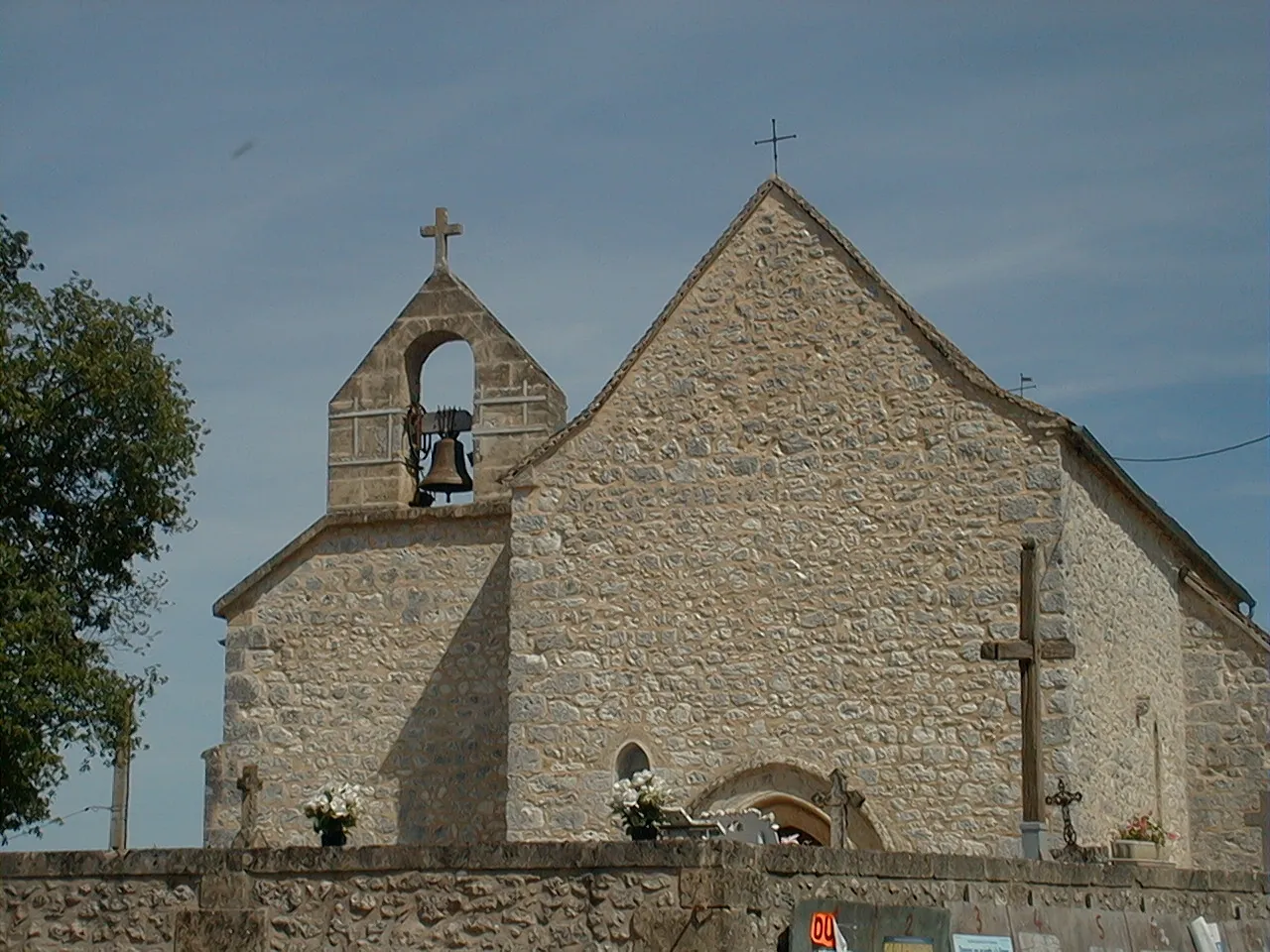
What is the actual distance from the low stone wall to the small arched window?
24.8ft

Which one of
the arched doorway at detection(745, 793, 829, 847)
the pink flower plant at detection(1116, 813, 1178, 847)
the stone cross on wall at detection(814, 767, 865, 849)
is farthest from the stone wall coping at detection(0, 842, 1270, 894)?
the arched doorway at detection(745, 793, 829, 847)

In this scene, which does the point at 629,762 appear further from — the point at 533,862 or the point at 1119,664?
the point at 533,862

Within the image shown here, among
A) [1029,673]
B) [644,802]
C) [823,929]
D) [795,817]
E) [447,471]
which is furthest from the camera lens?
[447,471]

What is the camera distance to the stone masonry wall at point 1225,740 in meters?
22.7

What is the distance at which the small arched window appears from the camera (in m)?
20.6

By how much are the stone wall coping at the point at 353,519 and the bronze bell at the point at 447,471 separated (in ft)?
1.14

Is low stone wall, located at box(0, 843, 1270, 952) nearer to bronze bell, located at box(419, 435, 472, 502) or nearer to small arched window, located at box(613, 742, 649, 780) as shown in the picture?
small arched window, located at box(613, 742, 649, 780)

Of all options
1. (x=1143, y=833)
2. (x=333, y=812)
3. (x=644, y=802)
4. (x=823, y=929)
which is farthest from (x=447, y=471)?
(x=823, y=929)

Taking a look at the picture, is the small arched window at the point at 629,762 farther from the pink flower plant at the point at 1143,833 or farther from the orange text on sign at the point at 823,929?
the orange text on sign at the point at 823,929

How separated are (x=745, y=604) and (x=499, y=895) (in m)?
9.42

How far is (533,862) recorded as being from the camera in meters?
11.3

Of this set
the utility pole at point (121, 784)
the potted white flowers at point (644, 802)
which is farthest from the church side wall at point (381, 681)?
the potted white flowers at point (644, 802)

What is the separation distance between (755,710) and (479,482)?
4681mm

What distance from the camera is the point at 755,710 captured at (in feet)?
66.7
